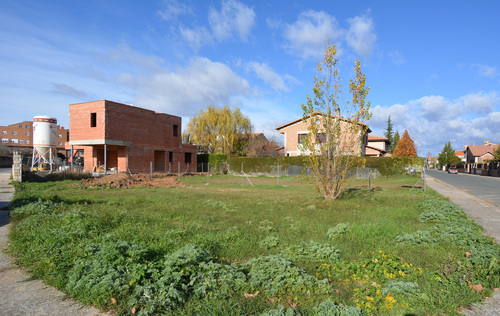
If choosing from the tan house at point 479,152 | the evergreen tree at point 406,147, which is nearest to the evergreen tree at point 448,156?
the tan house at point 479,152

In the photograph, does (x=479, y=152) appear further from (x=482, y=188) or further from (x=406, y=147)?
(x=482, y=188)

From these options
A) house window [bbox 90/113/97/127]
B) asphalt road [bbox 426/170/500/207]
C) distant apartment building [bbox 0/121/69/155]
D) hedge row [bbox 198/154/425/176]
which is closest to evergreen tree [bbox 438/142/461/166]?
asphalt road [bbox 426/170/500/207]

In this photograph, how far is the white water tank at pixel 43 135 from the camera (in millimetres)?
30953

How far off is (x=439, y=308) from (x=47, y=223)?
7191 millimetres

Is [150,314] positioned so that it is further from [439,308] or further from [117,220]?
[117,220]

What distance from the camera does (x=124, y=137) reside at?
2883 cm

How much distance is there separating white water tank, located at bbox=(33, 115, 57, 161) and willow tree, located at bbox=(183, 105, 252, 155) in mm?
19132

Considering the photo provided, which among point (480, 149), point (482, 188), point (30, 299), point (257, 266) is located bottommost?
point (482, 188)

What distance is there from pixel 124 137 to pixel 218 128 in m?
17.7

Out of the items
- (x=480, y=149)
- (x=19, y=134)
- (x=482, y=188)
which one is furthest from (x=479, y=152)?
(x=19, y=134)

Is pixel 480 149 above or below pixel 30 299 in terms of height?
above

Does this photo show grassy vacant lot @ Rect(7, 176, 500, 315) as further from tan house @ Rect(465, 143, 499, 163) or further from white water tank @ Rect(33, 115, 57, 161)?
tan house @ Rect(465, 143, 499, 163)

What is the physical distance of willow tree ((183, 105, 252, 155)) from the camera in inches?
1741

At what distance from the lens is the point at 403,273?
3.99 metres
